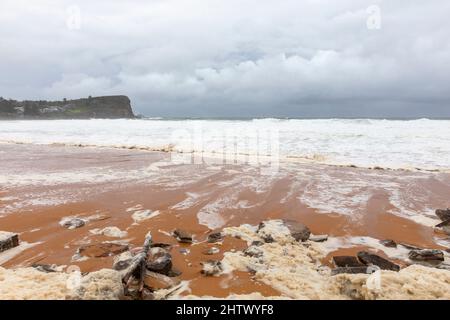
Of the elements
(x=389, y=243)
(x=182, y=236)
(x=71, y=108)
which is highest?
(x=71, y=108)

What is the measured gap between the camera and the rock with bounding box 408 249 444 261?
3.82 metres

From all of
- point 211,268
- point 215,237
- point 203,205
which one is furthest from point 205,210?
point 211,268

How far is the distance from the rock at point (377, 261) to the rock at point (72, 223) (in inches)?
151

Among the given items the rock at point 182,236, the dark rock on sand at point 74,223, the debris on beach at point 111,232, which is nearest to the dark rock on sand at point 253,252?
the rock at point 182,236

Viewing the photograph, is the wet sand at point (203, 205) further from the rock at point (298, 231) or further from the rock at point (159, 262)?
the rock at point (298, 231)

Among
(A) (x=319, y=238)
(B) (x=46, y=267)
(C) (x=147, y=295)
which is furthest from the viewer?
(A) (x=319, y=238)

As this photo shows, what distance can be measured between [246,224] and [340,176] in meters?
5.21

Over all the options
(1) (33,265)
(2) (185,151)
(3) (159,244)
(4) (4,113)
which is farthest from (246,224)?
(4) (4,113)

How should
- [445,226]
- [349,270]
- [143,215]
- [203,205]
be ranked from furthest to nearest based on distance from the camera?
[203,205], [143,215], [445,226], [349,270]

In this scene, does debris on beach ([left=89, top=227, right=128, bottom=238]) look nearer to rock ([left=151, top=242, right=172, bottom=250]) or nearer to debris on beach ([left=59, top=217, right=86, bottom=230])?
debris on beach ([left=59, top=217, right=86, bottom=230])

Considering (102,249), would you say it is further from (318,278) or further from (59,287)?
(318,278)

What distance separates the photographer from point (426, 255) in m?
3.85

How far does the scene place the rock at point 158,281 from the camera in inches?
122

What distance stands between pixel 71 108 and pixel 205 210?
99.0m
